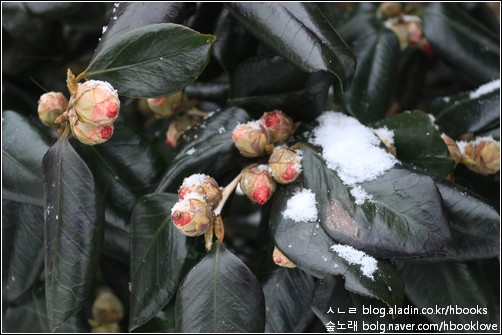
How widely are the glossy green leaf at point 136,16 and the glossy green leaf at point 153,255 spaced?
0.25 metres

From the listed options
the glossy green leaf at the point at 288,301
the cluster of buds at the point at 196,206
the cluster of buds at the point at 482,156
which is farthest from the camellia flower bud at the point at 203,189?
the cluster of buds at the point at 482,156

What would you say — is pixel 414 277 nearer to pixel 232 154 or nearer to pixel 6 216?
pixel 232 154

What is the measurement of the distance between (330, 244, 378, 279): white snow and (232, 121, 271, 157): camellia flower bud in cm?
20

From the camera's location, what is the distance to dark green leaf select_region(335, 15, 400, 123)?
122cm

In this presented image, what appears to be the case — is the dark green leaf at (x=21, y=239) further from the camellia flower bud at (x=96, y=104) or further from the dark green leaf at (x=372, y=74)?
the dark green leaf at (x=372, y=74)

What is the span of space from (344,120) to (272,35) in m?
0.21

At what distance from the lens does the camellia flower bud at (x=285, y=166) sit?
0.94m

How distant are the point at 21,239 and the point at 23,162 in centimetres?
20

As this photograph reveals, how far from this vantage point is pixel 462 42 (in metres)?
1.32

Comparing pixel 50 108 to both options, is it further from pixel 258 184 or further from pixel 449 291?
pixel 449 291

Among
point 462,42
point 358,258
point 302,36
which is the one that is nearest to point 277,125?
point 302,36

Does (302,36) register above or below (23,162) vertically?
above

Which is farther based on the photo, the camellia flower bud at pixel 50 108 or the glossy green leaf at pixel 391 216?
the camellia flower bud at pixel 50 108

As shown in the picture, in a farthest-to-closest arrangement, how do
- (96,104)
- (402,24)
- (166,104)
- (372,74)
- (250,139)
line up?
1. (402,24)
2. (372,74)
3. (166,104)
4. (250,139)
5. (96,104)
